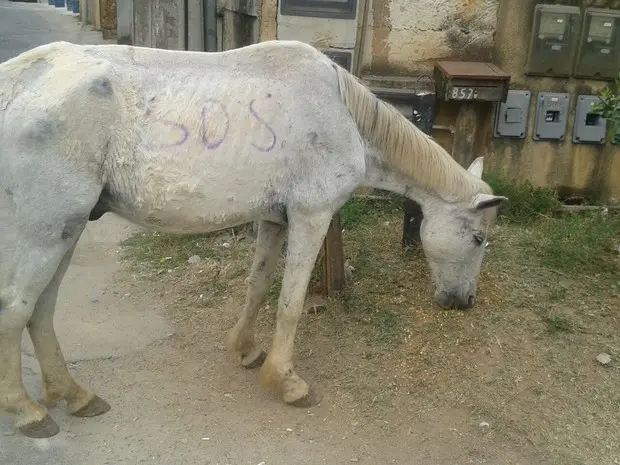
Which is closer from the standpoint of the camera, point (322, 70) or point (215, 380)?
point (322, 70)

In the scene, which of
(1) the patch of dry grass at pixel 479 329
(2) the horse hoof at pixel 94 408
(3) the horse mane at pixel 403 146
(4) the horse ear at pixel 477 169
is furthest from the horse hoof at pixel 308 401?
(4) the horse ear at pixel 477 169

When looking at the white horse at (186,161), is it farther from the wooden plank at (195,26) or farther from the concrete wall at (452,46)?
the wooden plank at (195,26)

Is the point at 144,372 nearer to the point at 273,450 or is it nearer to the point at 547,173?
the point at 273,450

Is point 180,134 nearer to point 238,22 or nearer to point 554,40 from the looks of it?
point 238,22

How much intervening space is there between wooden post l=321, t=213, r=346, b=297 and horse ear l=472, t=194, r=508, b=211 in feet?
3.71

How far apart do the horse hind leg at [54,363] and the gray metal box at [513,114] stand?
4.39m

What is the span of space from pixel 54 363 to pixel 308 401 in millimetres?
1388

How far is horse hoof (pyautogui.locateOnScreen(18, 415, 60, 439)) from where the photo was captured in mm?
3352

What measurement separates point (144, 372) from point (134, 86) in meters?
1.83

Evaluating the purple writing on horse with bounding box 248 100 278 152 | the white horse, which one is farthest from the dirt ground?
the purple writing on horse with bounding box 248 100 278 152

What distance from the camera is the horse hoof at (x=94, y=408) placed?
361cm

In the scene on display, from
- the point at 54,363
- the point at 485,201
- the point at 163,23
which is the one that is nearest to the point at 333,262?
the point at 485,201

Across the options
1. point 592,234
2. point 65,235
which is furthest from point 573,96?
point 65,235

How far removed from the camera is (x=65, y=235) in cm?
310
